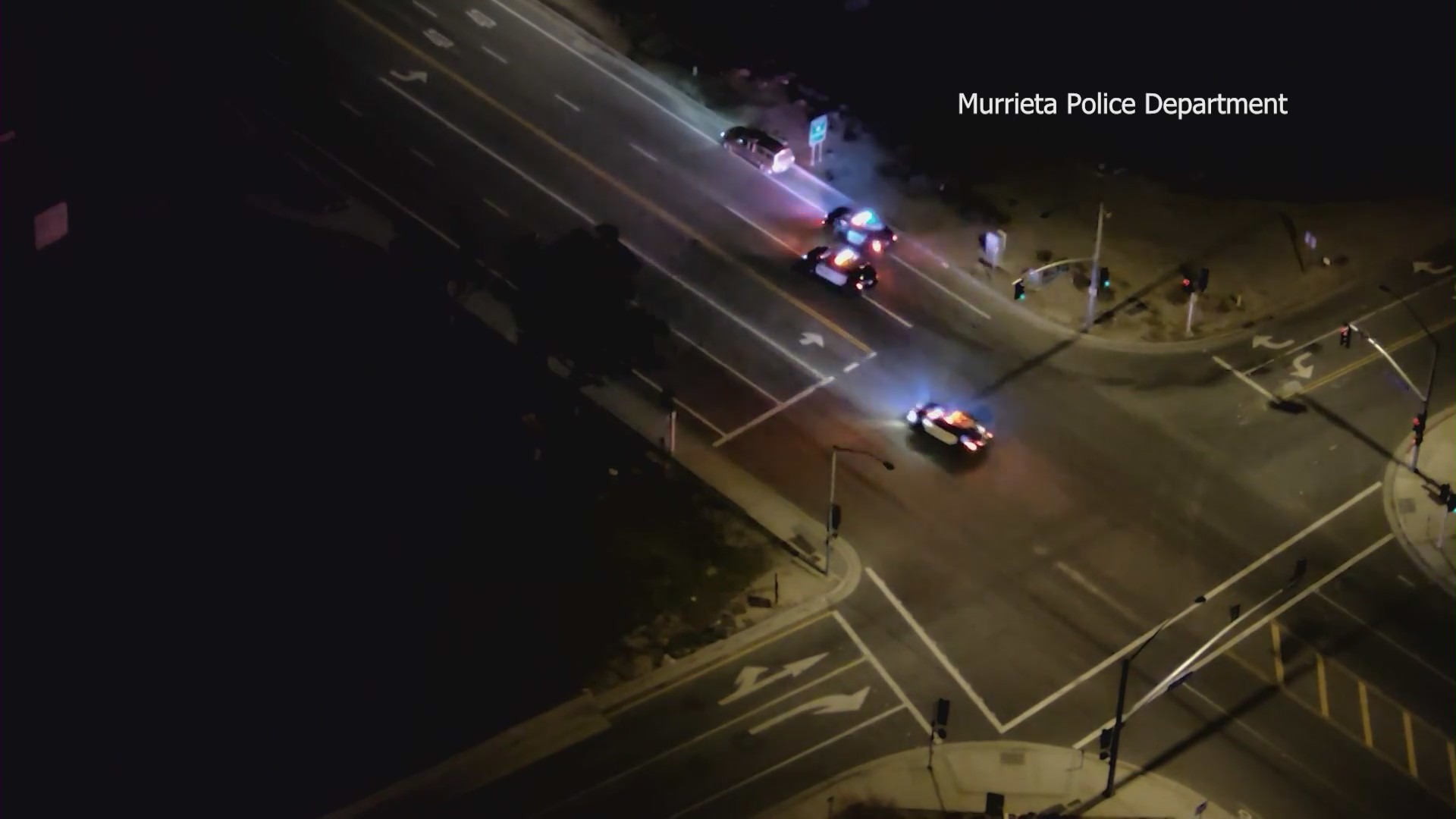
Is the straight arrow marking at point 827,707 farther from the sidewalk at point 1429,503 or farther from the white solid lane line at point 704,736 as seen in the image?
the sidewalk at point 1429,503

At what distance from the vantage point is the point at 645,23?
94250mm

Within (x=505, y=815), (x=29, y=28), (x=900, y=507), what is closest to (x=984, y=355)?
(x=900, y=507)

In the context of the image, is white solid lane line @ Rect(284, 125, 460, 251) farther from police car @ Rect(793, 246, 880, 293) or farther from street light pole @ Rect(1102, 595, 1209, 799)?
street light pole @ Rect(1102, 595, 1209, 799)

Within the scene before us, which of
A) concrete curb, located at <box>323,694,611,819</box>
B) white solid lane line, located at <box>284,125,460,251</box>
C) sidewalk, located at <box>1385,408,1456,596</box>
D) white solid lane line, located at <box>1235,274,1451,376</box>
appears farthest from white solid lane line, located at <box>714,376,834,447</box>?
sidewalk, located at <box>1385,408,1456,596</box>

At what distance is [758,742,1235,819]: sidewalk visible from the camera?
181ft

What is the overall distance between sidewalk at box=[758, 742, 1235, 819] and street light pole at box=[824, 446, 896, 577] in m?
9.13

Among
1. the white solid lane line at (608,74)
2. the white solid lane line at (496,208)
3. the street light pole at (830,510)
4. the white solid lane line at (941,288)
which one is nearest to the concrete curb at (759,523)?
the street light pole at (830,510)

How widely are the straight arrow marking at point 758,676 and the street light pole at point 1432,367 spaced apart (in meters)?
25.1

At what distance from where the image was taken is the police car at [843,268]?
76.4 metres

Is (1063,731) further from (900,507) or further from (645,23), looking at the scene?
(645,23)

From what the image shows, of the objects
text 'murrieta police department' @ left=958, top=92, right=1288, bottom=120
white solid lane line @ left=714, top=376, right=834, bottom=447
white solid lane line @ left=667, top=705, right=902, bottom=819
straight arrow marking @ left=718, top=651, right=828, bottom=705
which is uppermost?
text 'murrieta police department' @ left=958, top=92, right=1288, bottom=120

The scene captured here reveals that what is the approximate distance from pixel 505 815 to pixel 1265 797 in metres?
24.4

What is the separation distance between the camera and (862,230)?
79062 millimetres

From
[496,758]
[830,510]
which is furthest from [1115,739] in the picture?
[496,758]
